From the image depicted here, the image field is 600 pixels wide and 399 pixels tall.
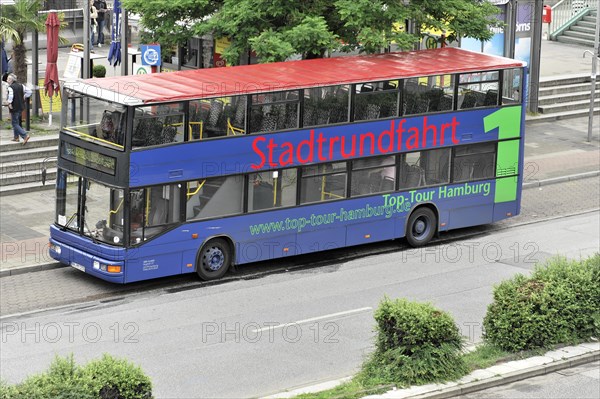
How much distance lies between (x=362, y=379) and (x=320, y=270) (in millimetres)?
7754

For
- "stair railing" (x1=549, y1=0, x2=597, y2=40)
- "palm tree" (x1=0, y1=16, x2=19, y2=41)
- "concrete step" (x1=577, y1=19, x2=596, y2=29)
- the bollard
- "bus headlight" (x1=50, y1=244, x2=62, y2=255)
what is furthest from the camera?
"stair railing" (x1=549, y1=0, x2=597, y2=40)

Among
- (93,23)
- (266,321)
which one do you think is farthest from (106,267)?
(93,23)

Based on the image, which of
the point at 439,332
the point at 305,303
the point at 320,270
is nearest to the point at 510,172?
the point at 320,270

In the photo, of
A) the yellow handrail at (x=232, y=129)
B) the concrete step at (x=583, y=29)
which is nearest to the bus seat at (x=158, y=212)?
the yellow handrail at (x=232, y=129)

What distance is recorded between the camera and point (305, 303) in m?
21.2

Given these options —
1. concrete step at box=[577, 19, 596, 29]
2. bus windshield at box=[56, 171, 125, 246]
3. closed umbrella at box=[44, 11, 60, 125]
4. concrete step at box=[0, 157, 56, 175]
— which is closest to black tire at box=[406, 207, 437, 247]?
bus windshield at box=[56, 171, 125, 246]

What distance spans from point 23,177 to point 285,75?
7713 mm

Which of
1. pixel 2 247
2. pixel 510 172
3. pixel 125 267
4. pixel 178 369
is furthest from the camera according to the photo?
A: pixel 510 172

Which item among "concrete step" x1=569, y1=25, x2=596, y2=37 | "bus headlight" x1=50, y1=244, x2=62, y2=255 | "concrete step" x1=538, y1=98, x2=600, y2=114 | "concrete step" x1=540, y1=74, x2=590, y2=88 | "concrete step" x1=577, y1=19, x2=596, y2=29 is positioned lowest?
"bus headlight" x1=50, y1=244, x2=62, y2=255

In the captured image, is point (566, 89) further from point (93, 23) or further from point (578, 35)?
point (93, 23)

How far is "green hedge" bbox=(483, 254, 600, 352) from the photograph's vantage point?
16969 millimetres

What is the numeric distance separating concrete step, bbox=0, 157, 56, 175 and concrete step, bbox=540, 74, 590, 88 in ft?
56.0

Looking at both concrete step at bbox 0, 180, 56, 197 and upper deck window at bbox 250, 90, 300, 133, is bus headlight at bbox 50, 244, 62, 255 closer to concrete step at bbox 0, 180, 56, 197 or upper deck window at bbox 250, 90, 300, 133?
upper deck window at bbox 250, 90, 300, 133

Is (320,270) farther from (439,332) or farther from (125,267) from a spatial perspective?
(439,332)
